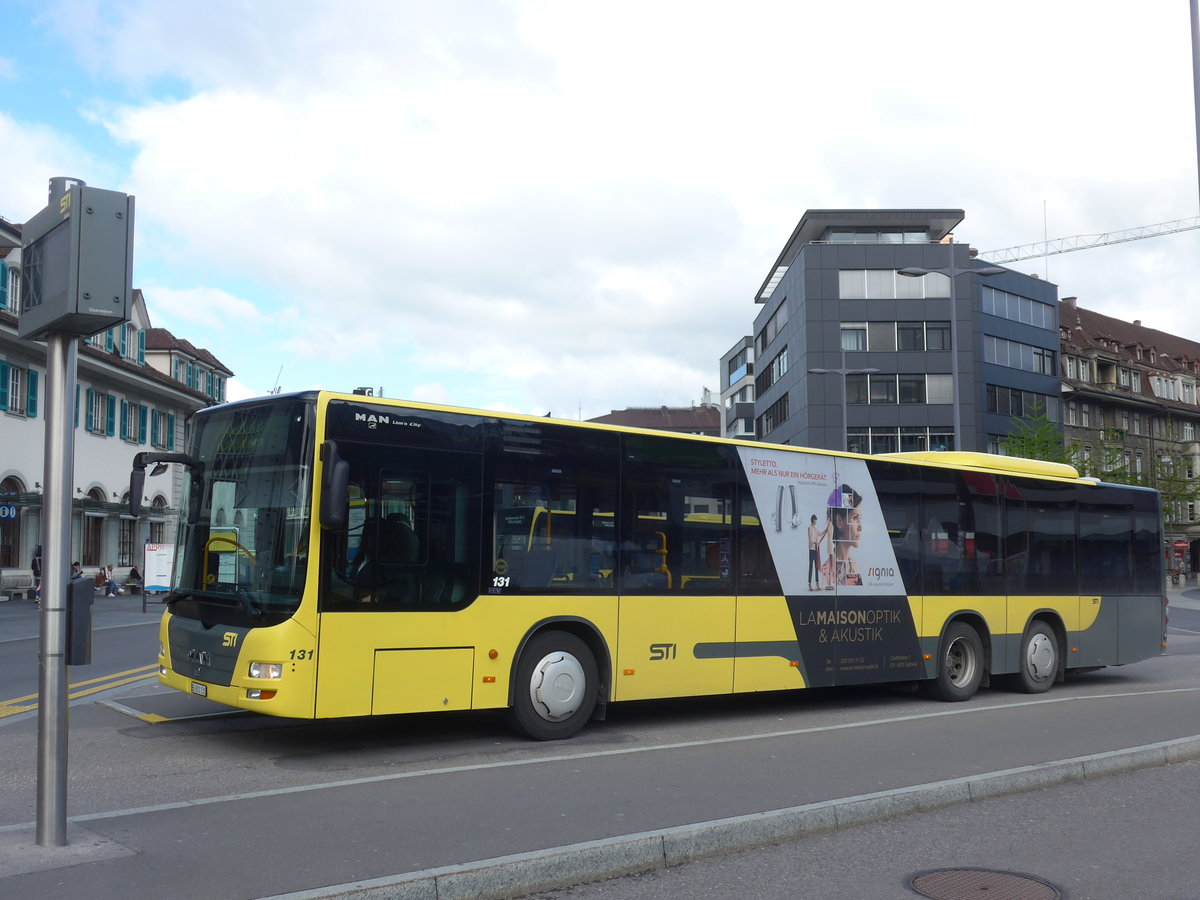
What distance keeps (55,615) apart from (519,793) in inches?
130

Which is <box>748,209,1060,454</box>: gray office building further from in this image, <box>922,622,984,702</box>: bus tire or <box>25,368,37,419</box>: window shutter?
<box>922,622,984,702</box>: bus tire

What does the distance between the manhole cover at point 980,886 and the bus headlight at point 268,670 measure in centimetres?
472

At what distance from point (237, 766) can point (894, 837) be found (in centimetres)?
481

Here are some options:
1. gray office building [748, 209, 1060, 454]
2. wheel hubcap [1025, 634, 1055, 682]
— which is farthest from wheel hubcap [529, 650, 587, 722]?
gray office building [748, 209, 1060, 454]

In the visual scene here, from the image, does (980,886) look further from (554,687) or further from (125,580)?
(125,580)

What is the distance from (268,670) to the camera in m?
8.66

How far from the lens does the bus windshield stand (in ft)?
A: 29.3

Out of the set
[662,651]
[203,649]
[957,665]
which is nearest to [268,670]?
[203,649]

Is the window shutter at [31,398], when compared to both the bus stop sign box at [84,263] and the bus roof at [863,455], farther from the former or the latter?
the bus stop sign box at [84,263]

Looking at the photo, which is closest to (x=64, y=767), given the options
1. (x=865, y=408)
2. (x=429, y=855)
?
(x=429, y=855)

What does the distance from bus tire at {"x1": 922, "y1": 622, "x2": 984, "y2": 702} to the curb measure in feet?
16.8

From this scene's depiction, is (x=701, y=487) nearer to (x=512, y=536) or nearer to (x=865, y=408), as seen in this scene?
(x=512, y=536)

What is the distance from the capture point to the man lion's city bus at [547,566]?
354 inches

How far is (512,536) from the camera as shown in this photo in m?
10.1
